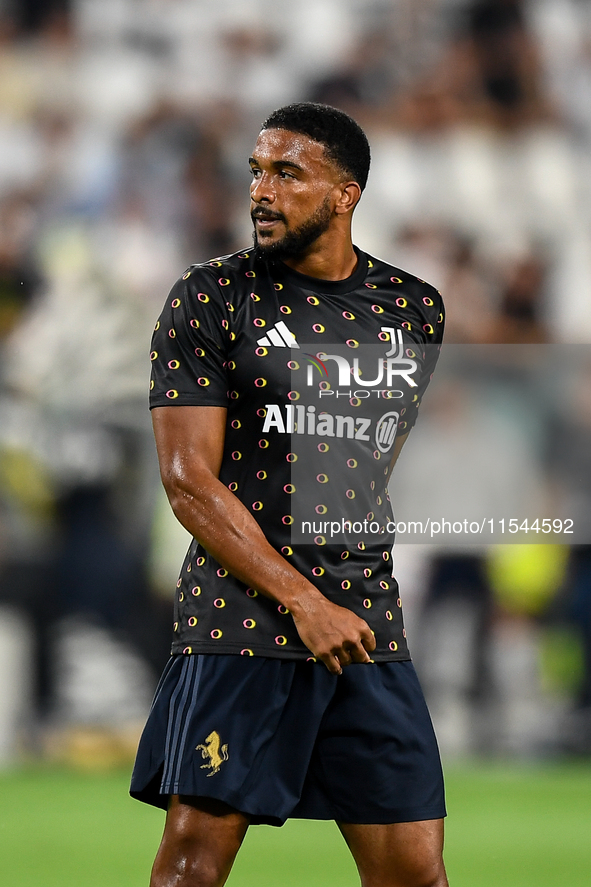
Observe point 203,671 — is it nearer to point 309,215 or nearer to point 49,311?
point 309,215

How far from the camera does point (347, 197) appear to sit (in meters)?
3.17

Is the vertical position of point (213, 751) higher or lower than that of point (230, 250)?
lower

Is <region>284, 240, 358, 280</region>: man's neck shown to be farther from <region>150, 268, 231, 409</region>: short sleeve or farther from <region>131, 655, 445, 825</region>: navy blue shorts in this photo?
<region>131, 655, 445, 825</region>: navy blue shorts

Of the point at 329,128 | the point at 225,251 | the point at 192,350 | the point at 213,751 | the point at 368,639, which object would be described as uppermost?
the point at 225,251

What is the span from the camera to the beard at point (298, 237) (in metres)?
3.07

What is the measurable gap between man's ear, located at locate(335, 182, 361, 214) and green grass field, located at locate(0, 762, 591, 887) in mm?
2889

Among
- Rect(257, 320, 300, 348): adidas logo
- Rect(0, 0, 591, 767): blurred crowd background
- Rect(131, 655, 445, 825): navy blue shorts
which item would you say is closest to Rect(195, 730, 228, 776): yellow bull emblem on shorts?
Rect(131, 655, 445, 825): navy blue shorts

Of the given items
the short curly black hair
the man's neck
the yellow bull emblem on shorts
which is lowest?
the yellow bull emblem on shorts

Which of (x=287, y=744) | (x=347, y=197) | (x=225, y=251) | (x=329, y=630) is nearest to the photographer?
(x=329, y=630)

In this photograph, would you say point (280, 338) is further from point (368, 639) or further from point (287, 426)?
point (368, 639)

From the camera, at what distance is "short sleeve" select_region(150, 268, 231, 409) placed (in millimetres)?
2924

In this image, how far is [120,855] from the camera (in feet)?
18.5

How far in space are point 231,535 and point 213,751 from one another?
443 millimetres

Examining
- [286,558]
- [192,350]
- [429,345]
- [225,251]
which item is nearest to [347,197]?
[429,345]
